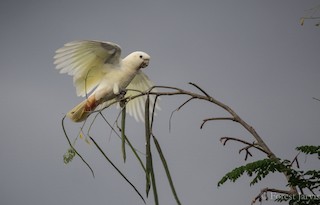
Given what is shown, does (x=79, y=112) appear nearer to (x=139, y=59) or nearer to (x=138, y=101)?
(x=139, y=59)

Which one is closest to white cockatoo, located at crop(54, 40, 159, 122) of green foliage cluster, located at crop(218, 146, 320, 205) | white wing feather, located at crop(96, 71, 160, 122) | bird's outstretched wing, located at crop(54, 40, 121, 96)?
bird's outstretched wing, located at crop(54, 40, 121, 96)

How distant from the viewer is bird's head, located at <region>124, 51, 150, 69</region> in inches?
60.9

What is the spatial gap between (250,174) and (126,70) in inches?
29.2

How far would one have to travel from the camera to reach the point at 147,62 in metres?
1.56

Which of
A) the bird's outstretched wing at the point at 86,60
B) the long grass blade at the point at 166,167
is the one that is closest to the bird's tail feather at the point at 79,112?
the bird's outstretched wing at the point at 86,60

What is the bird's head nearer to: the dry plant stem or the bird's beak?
the bird's beak

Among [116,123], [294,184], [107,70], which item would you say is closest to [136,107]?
[107,70]

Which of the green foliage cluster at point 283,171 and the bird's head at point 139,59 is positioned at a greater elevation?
the bird's head at point 139,59

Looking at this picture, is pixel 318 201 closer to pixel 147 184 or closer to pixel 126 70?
pixel 147 184

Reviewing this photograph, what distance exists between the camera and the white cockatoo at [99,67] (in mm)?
1546

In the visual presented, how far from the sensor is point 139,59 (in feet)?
5.08

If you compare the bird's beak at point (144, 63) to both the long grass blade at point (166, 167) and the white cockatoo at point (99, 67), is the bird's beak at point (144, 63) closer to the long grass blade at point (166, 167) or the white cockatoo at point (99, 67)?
the white cockatoo at point (99, 67)

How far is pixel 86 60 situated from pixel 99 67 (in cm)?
5

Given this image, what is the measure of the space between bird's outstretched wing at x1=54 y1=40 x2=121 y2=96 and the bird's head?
0.23ft
